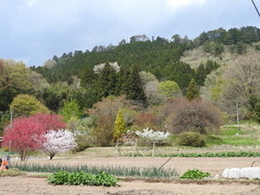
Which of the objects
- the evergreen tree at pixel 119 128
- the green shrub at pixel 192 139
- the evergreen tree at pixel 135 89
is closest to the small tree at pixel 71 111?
the evergreen tree at pixel 135 89

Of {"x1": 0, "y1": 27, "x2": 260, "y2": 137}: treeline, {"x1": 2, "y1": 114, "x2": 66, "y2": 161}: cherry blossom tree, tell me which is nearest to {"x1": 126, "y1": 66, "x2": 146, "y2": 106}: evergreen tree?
{"x1": 0, "y1": 27, "x2": 260, "y2": 137}: treeline

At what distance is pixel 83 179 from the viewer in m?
13.3

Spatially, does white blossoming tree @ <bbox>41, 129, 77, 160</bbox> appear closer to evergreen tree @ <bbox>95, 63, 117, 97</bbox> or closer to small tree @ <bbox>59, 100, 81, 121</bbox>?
small tree @ <bbox>59, 100, 81, 121</bbox>

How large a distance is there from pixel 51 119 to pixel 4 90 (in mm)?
20888

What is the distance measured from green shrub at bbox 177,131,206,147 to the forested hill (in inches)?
1329

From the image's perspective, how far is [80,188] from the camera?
40.8 ft

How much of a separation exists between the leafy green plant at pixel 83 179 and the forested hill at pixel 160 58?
58894mm

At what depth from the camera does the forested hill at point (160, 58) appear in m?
77.8

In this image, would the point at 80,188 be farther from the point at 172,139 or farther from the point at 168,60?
the point at 168,60

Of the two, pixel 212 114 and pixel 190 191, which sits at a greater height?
pixel 212 114

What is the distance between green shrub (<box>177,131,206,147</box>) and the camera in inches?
1463

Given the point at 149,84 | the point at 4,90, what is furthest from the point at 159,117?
the point at 4,90

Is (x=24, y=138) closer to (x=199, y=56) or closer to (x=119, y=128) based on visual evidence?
(x=119, y=128)

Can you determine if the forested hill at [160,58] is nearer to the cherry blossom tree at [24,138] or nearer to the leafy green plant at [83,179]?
the cherry blossom tree at [24,138]
